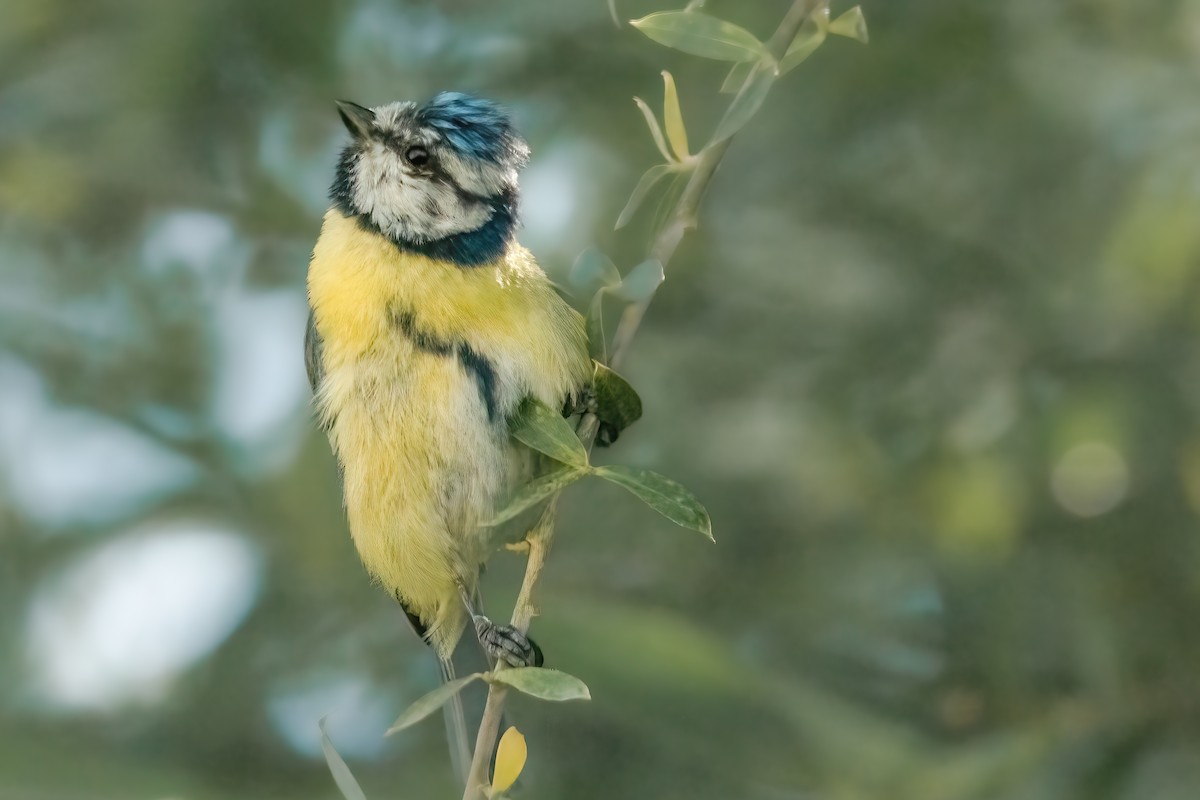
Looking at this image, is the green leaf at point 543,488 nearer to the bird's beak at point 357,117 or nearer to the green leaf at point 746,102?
the green leaf at point 746,102

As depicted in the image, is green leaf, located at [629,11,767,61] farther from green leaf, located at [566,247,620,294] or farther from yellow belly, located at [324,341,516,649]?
yellow belly, located at [324,341,516,649]

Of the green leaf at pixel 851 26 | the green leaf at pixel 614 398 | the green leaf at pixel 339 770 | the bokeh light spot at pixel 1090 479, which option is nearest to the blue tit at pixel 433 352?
the green leaf at pixel 614 398

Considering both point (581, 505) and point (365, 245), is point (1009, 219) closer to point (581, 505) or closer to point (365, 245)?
point (581, 505)

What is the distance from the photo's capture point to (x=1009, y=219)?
125 inches

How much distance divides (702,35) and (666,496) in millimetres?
506

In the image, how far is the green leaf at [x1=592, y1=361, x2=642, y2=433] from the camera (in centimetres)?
175

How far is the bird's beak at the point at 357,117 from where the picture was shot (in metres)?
2.58

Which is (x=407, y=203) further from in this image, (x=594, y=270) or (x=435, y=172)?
(x=594, y=270)

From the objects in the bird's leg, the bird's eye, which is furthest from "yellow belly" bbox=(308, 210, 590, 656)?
the bird's eye

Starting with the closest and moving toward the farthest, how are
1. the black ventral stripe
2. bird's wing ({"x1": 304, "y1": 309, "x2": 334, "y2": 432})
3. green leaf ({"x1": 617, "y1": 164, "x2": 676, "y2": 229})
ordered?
1. green leaf ({"x1": 617, "y1": 164, "x2": 676, "y2": 229})
2. the black ventral stripe
3. bird's wing ({"x1": 304, "y1": 309, "x2": 334, "y2": 432})

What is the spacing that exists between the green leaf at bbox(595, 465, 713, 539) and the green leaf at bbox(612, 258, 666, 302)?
197mm

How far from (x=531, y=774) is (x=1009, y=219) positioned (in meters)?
1.59

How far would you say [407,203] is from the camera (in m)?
2.45

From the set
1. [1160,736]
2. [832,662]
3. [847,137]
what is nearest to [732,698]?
[832,662]
